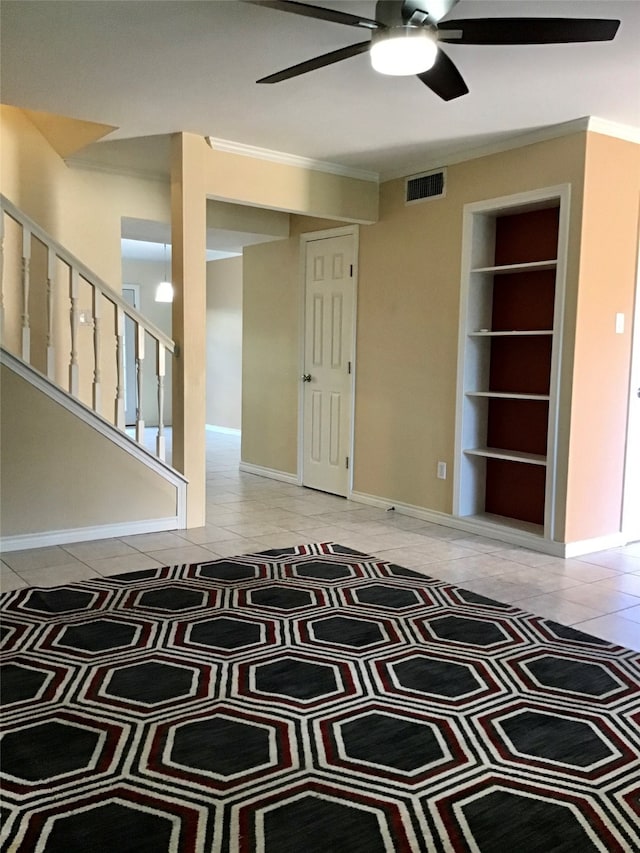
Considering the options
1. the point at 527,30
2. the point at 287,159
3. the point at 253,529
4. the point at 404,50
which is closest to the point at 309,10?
the point at 404,50

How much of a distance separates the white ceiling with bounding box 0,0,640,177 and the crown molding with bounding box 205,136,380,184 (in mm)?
75

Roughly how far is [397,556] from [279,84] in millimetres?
2564

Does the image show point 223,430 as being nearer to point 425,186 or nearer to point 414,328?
point 414,328

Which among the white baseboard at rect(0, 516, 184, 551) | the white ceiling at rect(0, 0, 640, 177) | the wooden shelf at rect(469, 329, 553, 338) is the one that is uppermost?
the white ceiling at rect(0, 0, 640, 177)

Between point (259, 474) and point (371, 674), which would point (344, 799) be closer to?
point (371, 674)

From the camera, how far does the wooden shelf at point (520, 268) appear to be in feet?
13.4

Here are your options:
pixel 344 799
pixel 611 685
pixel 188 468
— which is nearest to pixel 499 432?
pixel 188 468

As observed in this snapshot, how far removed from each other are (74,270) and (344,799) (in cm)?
330

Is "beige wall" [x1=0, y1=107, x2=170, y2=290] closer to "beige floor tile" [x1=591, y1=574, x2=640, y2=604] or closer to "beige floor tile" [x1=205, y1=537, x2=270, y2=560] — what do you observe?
"beige floor tile" [x1=205, y1=537, x2=270, y2=560]

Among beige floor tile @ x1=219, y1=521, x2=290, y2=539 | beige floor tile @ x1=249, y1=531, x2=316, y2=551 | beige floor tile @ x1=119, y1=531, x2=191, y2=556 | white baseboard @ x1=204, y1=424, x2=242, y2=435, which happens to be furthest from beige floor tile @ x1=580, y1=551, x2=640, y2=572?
white baseboard @ x1=204, y1=424, x2=242, y2=435

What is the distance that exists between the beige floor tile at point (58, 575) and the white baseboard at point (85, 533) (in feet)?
1.34

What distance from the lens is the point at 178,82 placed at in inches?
131

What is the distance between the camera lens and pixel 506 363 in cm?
467

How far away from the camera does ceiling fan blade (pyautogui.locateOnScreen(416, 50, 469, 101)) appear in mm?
2609
